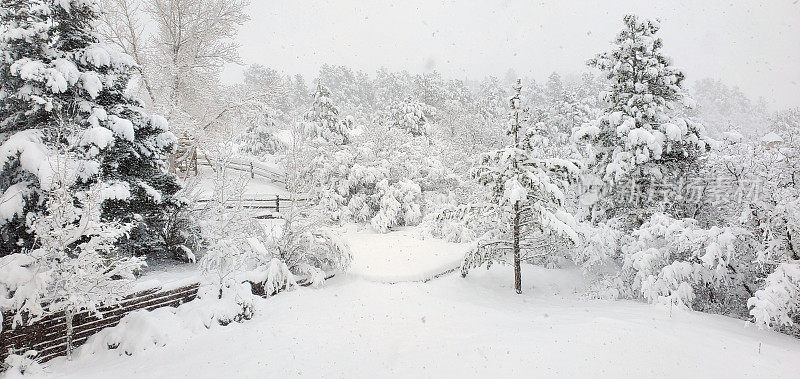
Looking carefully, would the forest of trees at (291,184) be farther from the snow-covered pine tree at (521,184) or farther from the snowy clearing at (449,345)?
the snowy clearing at (449,345)

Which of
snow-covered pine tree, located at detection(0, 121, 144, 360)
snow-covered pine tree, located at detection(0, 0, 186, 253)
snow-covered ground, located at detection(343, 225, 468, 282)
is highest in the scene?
Result: snow-covered pine tree, located at detection(0, 0, 186, 253)

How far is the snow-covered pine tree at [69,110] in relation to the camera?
8.48 metres

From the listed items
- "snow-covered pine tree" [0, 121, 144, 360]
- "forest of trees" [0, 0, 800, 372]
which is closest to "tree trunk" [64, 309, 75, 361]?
"snow-covered pine tree" [0, 121, 144, 360]

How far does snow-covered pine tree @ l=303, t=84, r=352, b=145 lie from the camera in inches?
1033

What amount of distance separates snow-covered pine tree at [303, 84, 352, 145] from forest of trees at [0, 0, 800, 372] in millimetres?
3398

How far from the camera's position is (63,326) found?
7.73 metres

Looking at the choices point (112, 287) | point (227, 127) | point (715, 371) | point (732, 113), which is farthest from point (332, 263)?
point (732, 113)

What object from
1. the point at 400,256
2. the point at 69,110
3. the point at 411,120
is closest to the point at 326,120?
the point at 411,120

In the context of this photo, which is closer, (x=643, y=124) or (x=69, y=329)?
(x=69, y=329)

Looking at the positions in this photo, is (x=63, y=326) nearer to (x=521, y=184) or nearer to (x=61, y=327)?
(x=61, y=327)

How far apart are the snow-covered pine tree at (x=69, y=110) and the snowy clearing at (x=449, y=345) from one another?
12.0 ft

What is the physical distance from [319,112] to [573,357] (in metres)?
22.7

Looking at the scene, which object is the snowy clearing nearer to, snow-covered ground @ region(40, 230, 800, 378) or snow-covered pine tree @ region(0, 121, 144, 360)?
snow-covered ground @ region(40, 230, 800, 378)

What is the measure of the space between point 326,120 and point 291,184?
14.6 metres
